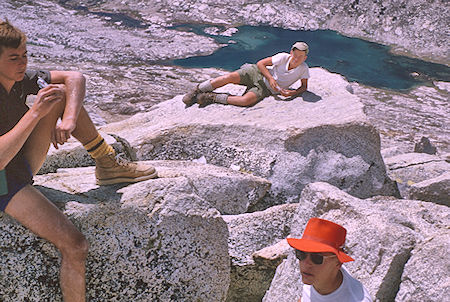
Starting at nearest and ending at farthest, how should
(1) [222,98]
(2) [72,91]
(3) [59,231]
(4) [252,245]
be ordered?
(3) [59,231] < (2) [72,91] < (4) [252,245] < (1) [222,98]

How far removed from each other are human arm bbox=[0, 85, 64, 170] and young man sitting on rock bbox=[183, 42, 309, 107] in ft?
16.1

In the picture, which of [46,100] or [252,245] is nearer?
[46,100]

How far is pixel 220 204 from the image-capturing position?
604cm

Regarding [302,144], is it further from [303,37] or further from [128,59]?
[303,37]

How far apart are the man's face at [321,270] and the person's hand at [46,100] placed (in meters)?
2.11

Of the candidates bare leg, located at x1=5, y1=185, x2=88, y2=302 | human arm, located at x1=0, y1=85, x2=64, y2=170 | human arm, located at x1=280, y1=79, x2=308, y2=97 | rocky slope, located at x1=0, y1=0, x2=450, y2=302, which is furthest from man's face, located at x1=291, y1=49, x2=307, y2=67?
bare leg, located at x1=5, y1=185, x2=88, y2=302

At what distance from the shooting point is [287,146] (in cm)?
666

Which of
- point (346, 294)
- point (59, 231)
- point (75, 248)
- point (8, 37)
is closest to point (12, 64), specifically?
point (8, 37)

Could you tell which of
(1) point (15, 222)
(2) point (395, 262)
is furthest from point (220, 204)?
(1) point (15, 222)

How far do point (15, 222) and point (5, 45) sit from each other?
4.49 ft

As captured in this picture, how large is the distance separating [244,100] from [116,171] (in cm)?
410

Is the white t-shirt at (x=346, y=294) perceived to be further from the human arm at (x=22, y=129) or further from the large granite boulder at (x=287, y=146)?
the large granite boulder at (x=287, y=146)

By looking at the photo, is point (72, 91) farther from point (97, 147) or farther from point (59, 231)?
point (59, 231)

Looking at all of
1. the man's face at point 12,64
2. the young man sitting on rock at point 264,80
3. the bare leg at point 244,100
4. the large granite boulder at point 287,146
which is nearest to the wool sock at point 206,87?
the young man sitting on rock at point 264,80
